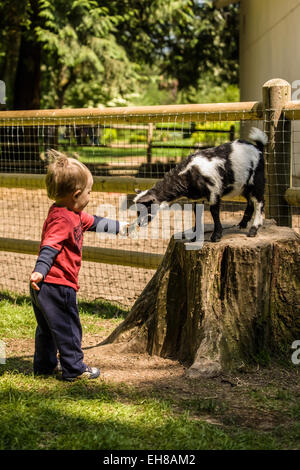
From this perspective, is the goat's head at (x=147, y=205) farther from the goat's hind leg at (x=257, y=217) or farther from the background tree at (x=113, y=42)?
the background tree at (x=113, y=42)

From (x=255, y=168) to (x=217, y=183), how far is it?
0.97ft

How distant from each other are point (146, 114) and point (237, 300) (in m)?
2.07

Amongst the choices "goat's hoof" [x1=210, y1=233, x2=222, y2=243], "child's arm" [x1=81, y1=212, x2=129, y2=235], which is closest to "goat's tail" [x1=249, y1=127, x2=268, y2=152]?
"goat's hoof" [x1=210, y1=233, x2=222, y2=243]

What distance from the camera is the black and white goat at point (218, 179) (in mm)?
3889

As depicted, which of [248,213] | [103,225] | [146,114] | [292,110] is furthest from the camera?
[146,114]

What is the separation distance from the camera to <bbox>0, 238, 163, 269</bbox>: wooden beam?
5.37 meters

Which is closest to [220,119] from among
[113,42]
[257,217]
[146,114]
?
[146,114]

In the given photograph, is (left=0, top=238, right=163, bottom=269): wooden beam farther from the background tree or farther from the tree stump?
the background tree

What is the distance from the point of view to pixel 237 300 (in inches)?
147

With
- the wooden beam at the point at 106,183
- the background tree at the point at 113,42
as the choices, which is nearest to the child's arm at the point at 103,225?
the wooden beam at the point at 106,183

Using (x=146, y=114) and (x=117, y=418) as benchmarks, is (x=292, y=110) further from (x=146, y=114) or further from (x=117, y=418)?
(x=117, y=418)

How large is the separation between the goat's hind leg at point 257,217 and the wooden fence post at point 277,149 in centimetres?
63

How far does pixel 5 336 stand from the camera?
4.83 m
